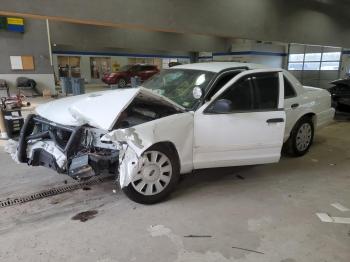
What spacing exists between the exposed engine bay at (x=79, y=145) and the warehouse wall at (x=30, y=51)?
415 inches

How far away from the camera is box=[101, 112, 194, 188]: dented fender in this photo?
2.83 m

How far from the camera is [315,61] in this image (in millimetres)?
22984

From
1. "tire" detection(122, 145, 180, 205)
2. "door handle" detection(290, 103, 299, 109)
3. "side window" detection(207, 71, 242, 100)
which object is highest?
"side window" detection(207, 71, 242, 100)

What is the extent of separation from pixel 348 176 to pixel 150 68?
17.5 meters

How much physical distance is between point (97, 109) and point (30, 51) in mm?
11440

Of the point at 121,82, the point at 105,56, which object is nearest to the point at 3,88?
the point at 121,82

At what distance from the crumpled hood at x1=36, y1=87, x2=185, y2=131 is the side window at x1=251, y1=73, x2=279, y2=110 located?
3.34 feet

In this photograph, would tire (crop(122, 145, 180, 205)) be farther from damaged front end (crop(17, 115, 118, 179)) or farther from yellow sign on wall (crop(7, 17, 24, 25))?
yellow sign on wall (crop(7, 17, 24, 25))

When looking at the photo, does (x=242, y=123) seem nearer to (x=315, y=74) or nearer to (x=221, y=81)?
(x=221, y=81)

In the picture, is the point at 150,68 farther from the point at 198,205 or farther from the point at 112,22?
the point at 198,205

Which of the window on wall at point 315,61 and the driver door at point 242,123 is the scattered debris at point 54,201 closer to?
the driver door at point 242,123

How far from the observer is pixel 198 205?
10.6ft

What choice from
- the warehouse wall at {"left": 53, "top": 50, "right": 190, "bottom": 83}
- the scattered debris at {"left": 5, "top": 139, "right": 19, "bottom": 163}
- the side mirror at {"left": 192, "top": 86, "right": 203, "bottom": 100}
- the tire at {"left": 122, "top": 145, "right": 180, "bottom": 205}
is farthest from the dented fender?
the warehouse wall at {"left": 53, "top": 50, "right": 190, "bottom": 83}

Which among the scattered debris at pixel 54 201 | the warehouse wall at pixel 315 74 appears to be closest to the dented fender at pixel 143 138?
the scattered debris at pixel 54 201
